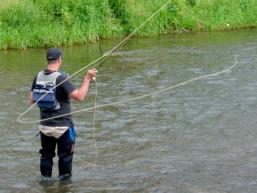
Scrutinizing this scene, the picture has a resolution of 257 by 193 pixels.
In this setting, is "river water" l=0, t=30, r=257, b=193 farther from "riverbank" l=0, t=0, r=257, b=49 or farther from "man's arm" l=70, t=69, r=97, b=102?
"riverbank" l=0, t=0, r=257, b=49

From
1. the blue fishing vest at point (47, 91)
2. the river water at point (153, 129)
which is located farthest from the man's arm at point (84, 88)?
the river water at point (153, 129)

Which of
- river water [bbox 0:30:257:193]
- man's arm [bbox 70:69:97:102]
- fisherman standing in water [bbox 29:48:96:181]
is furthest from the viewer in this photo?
river water [bbox 0:30:257:193]

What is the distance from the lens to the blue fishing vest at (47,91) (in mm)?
7191

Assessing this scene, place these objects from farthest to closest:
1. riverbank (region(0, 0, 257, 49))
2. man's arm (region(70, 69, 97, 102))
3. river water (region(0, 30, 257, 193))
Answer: riverbank (region(0, 0, 257, 49)), river water (region(0, 30, 257, 193)), man's arm (region(70, 69, 97, 102))

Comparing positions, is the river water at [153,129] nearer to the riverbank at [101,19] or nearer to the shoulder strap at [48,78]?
the shoulder strap at [48,78]

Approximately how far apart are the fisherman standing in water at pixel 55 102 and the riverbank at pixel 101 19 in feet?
47.2

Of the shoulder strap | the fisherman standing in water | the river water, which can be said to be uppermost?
the shoulder strap

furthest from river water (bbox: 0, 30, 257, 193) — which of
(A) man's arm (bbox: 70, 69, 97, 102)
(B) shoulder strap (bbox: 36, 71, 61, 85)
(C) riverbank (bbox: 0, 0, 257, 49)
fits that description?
(C) riverbank (bbox: 0, 0, 257, 49)

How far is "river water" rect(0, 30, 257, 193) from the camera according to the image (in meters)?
7.70

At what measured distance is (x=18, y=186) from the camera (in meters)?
7.58

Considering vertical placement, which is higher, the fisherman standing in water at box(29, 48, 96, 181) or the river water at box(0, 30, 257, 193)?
the fisherman standing in water at box(29, 48, 96, 181)

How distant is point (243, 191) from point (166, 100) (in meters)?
5.90

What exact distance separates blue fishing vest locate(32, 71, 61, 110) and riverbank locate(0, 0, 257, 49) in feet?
47.3

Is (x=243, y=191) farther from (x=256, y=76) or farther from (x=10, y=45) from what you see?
(x=10, y=45)
